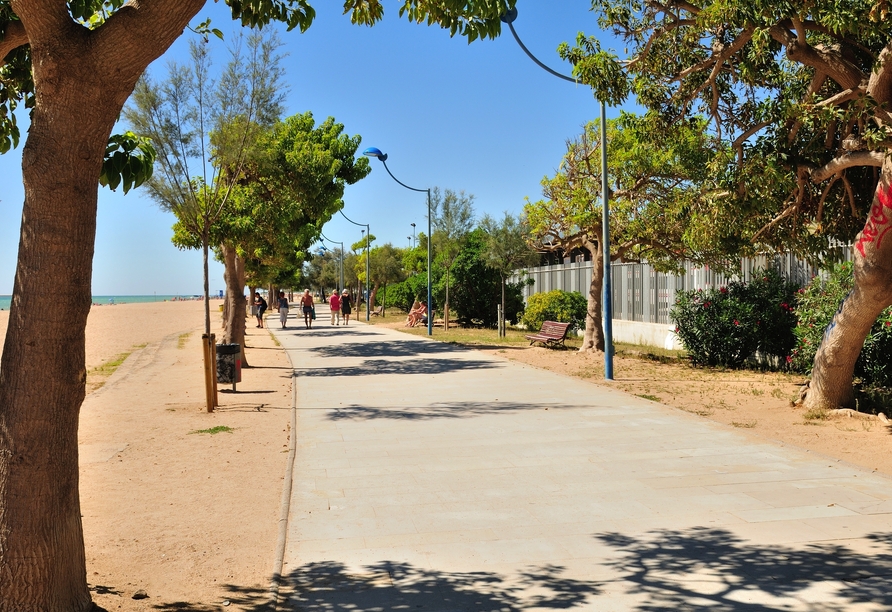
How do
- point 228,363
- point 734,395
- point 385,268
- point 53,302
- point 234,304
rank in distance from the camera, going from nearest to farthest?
point 53,302, point 734,395, point 228,363, point 234,304, point 385,268

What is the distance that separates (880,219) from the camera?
9398 millimetres

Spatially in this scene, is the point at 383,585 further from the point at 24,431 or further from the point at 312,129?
the point at 312,129

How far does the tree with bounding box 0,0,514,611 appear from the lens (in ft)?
12.1

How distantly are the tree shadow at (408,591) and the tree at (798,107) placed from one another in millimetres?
6777

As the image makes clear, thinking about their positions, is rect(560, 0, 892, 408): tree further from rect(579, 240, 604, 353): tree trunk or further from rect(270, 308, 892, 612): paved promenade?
rect(579, 240, 604, 353): tree trunk

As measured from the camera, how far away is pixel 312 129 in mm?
23812

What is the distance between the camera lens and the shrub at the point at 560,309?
2539cm

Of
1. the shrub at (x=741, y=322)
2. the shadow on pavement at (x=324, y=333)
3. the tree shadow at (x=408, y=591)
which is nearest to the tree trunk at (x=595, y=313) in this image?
the shrub at (x=741, y=322)

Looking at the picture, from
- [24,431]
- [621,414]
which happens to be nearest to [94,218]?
[24,431]

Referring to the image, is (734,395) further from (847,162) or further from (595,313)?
(595,313)

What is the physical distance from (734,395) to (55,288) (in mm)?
11096

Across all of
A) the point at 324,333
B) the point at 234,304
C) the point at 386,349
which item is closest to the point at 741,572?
the point at 234,304

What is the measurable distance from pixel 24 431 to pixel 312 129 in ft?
69.1

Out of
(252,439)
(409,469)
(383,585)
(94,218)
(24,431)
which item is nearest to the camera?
(24,431)
